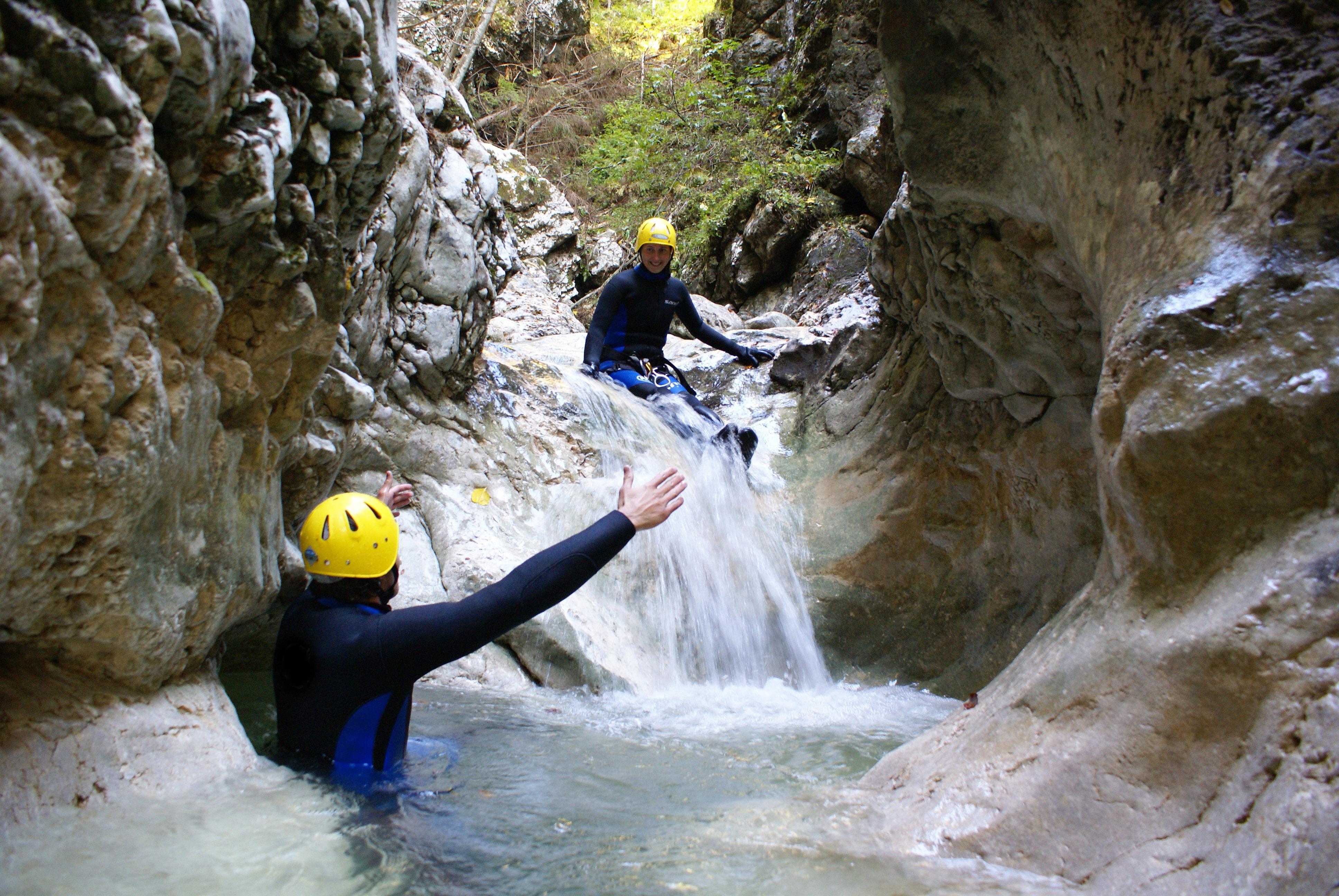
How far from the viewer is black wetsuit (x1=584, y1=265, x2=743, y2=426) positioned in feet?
22.6

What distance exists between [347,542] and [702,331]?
15.7 ft

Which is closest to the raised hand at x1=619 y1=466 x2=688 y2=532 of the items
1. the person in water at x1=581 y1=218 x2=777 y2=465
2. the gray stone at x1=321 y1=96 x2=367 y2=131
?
the gray stone at x1=321 y1=96 x2=367 y2=131

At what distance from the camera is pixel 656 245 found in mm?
6852

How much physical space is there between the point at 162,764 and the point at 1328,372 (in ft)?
10.3

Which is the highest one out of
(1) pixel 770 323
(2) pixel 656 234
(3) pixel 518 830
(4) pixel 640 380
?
(2) pixel 656 234

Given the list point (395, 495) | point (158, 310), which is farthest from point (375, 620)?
point (395, 495)

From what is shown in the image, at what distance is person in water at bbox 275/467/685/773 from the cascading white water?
1981mm

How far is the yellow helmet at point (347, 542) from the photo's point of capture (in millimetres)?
2736

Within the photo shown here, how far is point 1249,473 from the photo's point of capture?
201 cm

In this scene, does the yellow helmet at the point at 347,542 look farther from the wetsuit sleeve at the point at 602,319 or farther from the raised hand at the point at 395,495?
the wetsuit sleeve at the point at 602,319

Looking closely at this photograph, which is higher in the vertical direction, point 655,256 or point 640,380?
point 655,256

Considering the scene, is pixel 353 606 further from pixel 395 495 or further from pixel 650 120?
pixel 650 120

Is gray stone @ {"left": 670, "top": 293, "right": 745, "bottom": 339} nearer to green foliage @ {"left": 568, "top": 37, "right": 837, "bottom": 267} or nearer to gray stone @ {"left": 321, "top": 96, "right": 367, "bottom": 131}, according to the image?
green foliage @ {"left": 568, "top": 37, "right": 837, "bottom": 267}

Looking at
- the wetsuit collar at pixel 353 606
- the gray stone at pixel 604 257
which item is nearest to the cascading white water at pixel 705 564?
the wetsuit collar at pixel 353 606
